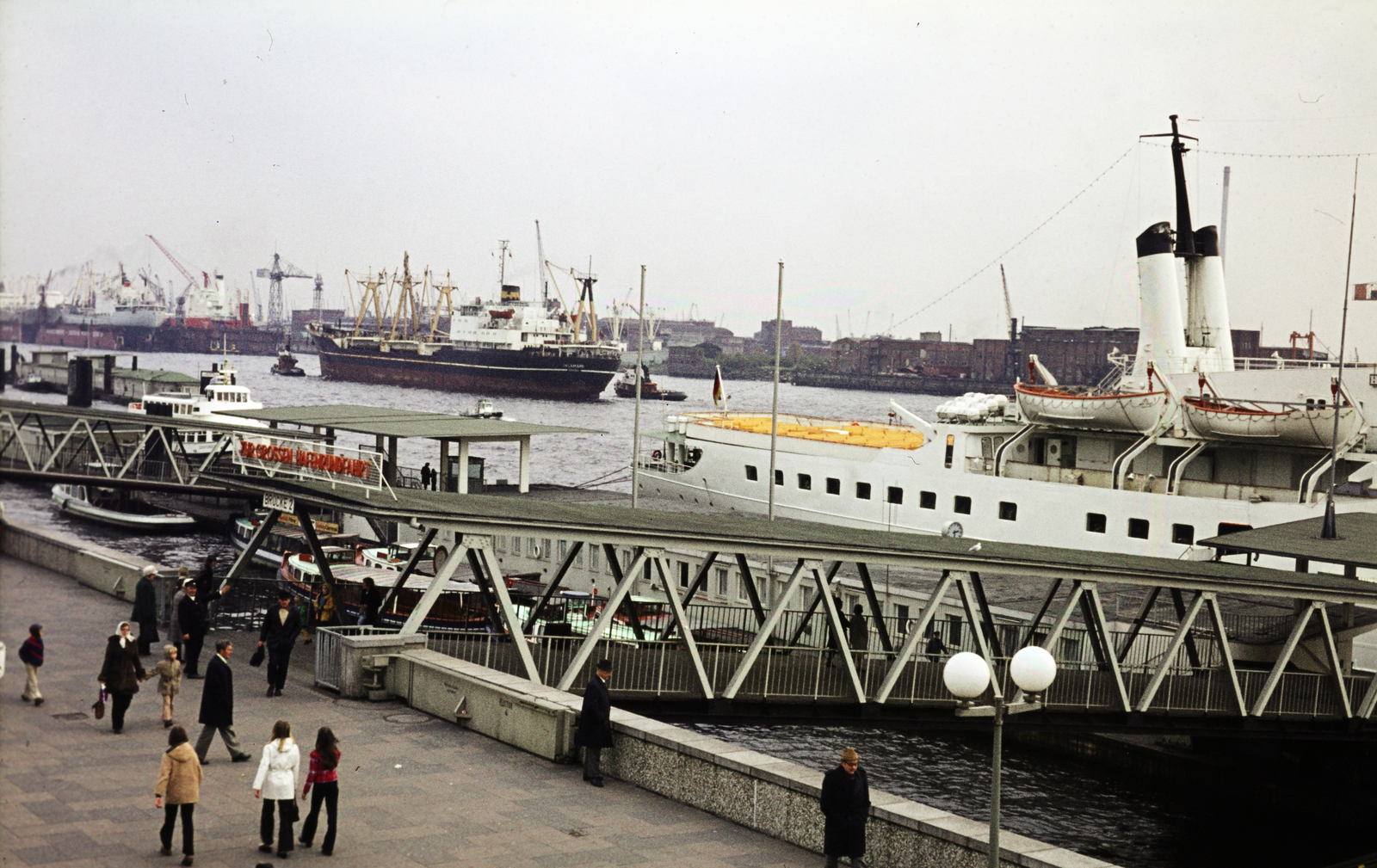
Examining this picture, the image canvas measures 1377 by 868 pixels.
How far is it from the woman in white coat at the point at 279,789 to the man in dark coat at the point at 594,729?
133 inches

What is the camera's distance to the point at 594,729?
13.8 m

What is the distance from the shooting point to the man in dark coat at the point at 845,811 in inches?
450

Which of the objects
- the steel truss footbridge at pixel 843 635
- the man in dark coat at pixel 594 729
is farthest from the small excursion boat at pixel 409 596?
the man in dark coat at pixel 594 729

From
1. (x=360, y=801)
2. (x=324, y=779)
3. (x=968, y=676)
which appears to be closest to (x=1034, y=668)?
(x=968, y=676)

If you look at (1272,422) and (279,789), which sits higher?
(1272,422)

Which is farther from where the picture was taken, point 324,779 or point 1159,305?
point 1159,305

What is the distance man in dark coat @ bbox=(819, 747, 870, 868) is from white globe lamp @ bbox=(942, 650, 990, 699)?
1.40 metres

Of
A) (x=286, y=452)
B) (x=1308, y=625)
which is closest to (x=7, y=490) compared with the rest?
(x=286, y=452)

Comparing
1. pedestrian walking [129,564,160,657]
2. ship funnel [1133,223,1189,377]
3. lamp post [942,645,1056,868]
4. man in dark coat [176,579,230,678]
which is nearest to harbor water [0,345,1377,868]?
pedestrian walking [129,564,160,657]

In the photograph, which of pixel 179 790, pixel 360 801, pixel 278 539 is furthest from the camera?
pixel 278 539

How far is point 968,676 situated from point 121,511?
64.5 metres

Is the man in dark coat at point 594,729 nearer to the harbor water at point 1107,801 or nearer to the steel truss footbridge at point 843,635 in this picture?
the steel truss footbridge at point 843,635

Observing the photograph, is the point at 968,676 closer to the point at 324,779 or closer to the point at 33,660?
the point at 324,779

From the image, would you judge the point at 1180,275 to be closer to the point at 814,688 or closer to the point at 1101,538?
the point at 1101,538
